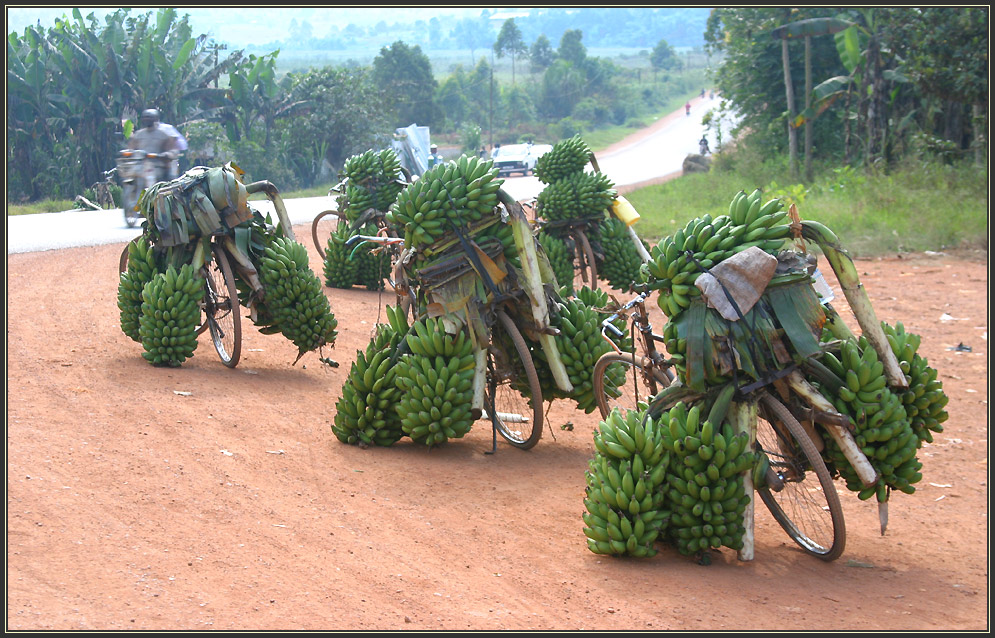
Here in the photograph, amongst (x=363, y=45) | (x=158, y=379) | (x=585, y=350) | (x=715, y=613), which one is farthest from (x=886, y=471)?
(x=363, y=45)

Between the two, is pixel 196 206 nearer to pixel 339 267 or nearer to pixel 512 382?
pixel 512 382

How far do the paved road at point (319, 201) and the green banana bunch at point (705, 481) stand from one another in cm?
397

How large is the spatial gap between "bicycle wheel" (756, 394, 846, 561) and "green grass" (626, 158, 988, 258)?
11.7 meters

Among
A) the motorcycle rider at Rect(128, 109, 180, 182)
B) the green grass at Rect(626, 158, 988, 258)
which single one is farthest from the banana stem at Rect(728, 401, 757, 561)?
the motorcycle rider at Rect(128, 109, 180, 182)

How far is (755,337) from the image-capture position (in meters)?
4.87

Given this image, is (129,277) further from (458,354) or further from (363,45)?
(363,45)

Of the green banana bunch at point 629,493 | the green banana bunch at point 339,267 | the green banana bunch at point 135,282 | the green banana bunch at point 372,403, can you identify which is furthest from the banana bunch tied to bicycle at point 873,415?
the green banana bunch at point 339,267

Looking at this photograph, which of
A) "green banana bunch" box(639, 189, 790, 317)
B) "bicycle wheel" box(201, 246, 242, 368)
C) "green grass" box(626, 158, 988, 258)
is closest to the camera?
"green banana bunch" box(639, 189, 790, 317)

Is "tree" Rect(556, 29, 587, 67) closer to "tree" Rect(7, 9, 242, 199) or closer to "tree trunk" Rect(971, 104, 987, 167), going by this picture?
"tree" Rect(7, 9, 242, 199)

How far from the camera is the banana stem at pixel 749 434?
4.85 metres

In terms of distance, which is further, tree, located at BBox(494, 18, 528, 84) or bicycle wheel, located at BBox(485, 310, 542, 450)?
tree, located at BBox(494, 18, 528, 84)

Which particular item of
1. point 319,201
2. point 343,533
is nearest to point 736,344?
point 343,533

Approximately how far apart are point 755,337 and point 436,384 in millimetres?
2397

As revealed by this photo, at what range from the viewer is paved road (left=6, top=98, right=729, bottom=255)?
16250mm
